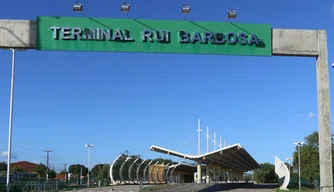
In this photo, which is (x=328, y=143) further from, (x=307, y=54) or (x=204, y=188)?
(x=204, y=188)

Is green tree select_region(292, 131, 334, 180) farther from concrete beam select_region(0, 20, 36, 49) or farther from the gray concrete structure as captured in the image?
concrete beam select_region(0, 20, 36, 49)

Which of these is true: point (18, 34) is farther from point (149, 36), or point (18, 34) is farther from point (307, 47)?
point (307, 47)

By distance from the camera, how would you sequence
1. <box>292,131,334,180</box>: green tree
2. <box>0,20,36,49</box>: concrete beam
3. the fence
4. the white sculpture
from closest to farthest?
<box>0,20,36,49</box>: concrete beam → the fence → the white sculpture → <box>292,131,334,180</box>: green tree

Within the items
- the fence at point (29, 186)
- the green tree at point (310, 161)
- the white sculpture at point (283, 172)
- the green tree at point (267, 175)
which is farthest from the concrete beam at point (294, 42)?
the green tree at point (267, 175)

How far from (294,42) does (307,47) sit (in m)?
0.48

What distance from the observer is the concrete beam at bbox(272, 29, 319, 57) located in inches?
644

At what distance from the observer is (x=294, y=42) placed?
Answer: 16375 mm

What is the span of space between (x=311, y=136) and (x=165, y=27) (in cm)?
6855

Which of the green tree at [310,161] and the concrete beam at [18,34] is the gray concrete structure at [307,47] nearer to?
the concrete beam at [18,34]

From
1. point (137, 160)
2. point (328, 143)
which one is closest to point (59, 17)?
point (328, 143)

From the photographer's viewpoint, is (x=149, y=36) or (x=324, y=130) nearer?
(x=324, y=130)

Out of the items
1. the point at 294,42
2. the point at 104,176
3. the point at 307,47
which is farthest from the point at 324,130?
the point at 104,176

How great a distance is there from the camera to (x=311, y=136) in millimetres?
79438

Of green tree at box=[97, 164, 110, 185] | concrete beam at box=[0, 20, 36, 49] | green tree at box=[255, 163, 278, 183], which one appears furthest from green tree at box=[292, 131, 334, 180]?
concrete beam at box=[0, 20, 36, 49]
